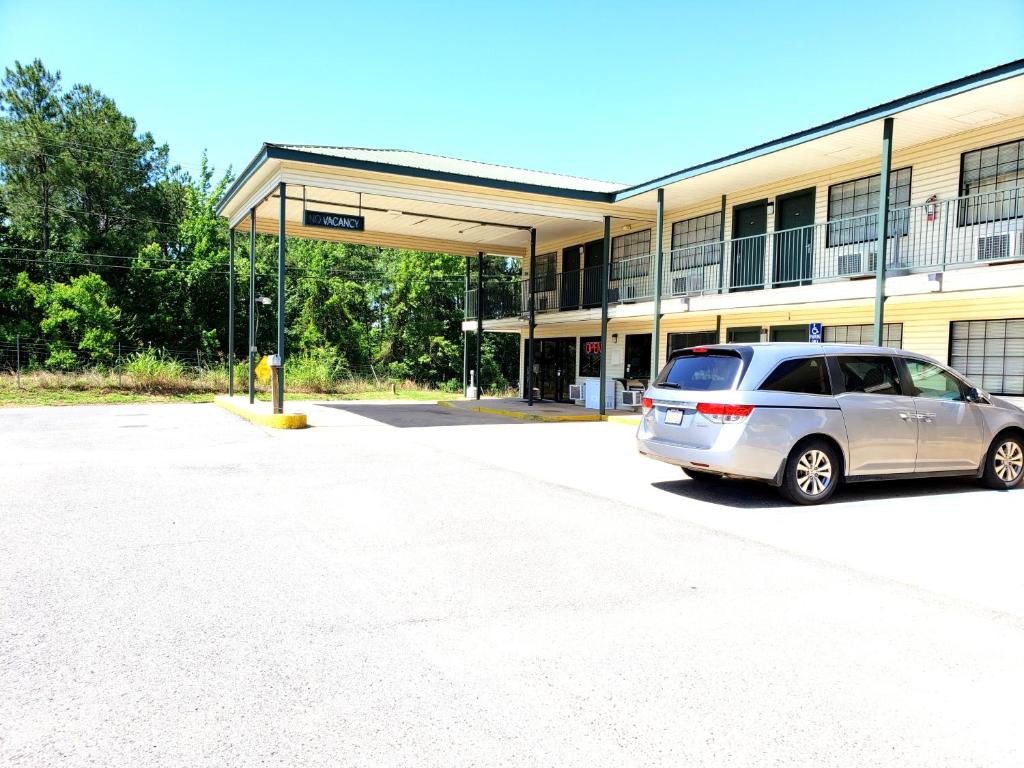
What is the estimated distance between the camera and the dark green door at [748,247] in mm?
17703

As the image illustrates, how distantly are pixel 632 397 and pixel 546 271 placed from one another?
24.1 feet

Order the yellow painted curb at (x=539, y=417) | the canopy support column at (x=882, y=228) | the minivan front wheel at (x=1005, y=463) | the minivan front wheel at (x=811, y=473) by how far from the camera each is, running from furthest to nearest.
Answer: the yellow painted curb at (x=539, y=417)
the canopy support column at (x=882, y=228)
the minivan front wheel at (x=1005, y=463)
the minivan front wheel at (x=811, y=473)

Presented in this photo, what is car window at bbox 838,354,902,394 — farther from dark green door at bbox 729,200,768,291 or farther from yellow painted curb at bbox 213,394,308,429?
yellow painted curb at bbox 213,394,308,429

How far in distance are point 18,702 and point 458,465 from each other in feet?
24.9

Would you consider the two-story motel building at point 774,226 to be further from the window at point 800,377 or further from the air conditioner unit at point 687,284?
the window at point 800,377

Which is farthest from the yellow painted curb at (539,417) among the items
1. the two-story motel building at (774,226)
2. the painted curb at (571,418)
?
the two-story motel building at (774,226)

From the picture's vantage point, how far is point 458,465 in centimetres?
1066

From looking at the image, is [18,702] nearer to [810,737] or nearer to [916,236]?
[810,737]

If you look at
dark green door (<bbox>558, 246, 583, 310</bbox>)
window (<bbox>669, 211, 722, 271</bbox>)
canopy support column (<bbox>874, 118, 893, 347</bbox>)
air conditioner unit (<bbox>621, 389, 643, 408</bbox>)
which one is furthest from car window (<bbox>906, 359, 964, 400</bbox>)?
dark green door (<bbox>558, 246, 583, 310</bbox>)

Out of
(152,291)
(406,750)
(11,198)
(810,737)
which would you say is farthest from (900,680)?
(11,198)

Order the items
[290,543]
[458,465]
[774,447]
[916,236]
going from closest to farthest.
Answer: [290,543] < [774,447] < [458,465] < [916,236]

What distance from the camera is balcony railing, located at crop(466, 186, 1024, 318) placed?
1302 cm

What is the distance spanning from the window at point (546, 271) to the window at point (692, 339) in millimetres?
5667

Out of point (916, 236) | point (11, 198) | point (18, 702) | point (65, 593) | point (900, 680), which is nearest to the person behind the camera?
point (18, 702)
